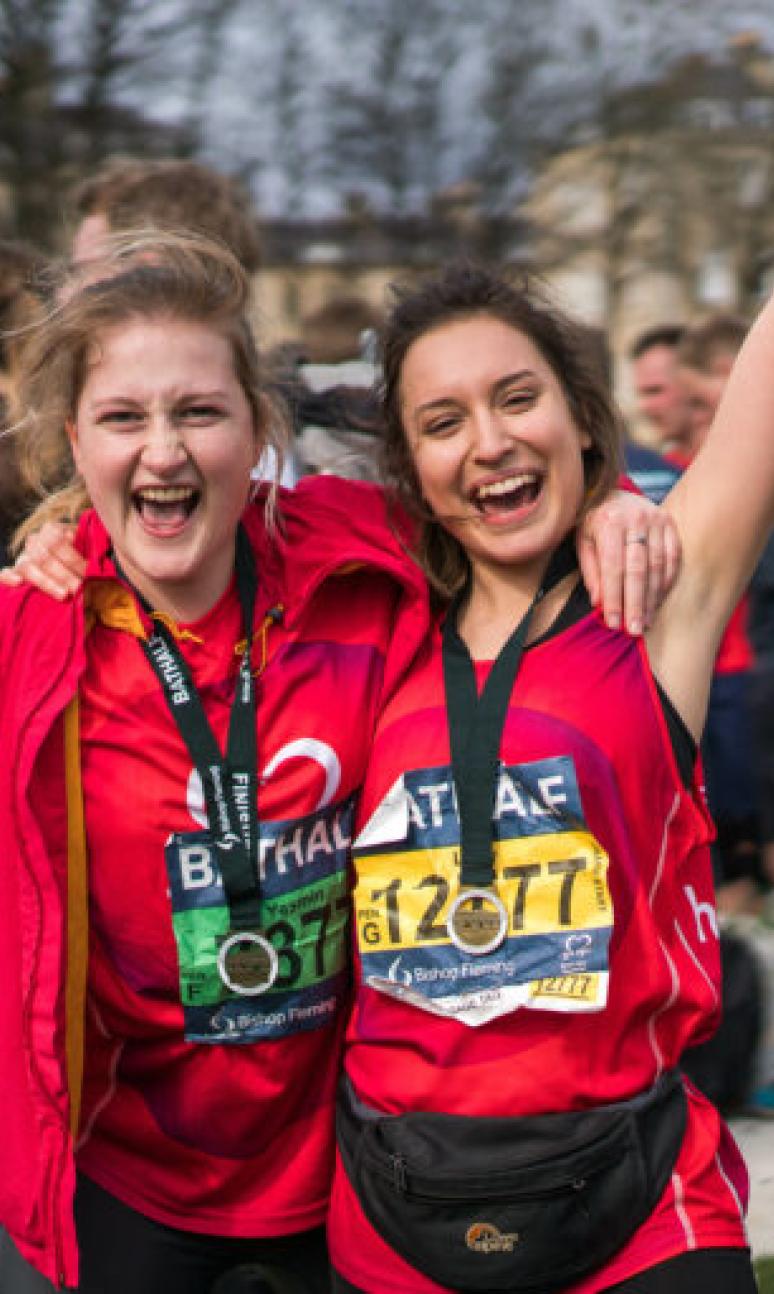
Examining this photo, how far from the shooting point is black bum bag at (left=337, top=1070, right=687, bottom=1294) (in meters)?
2.20

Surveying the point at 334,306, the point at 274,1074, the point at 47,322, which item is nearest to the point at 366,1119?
the point at 274,1074

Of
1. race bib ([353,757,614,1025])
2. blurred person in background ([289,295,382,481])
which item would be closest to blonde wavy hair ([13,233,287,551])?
blurred person in background ([289,295,382,481])

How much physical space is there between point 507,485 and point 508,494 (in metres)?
0.03

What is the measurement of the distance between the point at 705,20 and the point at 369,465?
19320 mm

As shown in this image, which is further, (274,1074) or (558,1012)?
(274,1074)

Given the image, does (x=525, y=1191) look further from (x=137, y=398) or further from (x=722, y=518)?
(x=137, y=398)

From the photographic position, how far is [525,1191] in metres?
2.20

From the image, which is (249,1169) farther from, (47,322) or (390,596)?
(47,322)

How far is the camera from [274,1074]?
2461 mm

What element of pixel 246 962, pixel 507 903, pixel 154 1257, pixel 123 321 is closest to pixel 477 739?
pixel 507 903

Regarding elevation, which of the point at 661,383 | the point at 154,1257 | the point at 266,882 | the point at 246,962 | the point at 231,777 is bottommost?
the point at 154,1257

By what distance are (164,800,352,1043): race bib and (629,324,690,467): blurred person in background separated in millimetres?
4600

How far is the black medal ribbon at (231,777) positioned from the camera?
2.35 meters

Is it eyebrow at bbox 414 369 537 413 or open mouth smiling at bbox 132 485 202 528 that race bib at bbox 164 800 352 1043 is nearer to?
open mouth smiling at bbox 132 485 202 528
